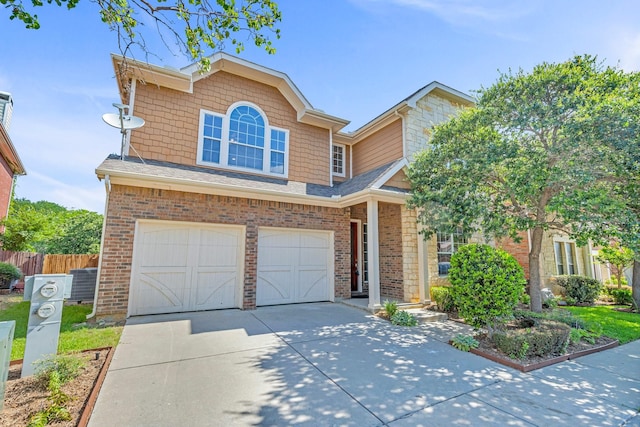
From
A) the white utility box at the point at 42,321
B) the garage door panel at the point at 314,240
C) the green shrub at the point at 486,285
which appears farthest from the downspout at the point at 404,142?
the white utility box at the point at 42,321

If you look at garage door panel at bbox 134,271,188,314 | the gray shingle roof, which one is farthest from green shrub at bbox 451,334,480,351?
garage door panel at bbox 134,271,188,314

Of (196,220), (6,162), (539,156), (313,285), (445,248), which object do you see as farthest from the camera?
(6,162)

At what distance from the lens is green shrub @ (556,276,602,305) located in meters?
11.3

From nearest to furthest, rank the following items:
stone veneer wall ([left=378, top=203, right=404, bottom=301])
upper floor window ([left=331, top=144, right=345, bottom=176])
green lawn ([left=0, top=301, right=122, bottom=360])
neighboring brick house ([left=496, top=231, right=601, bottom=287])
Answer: green lawn ([left=0, top=301, right=122, bottom=360]), stone veneer wall ([left=378, top=203, right=404, bottom=301]), upper floor window ([left=331, top=144, right=345, bottom=176]), neighboring brick house ([left=496, top=231, right=601, bottom=287])

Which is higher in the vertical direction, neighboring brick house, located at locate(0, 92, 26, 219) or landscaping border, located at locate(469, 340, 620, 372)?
neighboring brick house, located at locate(0, 92, 26, 219)

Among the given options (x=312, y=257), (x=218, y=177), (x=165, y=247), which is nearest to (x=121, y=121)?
(x=218, y=177)

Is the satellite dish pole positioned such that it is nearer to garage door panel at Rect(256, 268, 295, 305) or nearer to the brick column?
garage door panel at Rect(256, 268, 295, 305)

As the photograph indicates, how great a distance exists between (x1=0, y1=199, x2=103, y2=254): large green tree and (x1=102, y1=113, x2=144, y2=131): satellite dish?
9396mm

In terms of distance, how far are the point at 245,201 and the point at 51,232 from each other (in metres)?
11.5

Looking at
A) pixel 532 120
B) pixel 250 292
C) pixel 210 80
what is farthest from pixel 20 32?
pixel 532 120

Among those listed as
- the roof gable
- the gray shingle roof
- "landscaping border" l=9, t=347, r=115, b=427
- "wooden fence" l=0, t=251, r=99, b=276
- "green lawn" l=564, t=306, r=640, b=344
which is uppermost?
the roof gable

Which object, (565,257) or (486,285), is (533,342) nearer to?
(486,285)

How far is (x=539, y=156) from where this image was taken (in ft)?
20.4

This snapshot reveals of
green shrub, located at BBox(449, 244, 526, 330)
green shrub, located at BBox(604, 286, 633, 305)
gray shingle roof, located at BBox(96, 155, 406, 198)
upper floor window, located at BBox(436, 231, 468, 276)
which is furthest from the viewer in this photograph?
green shrub, located at BBox(604, 286, 633, 305)
